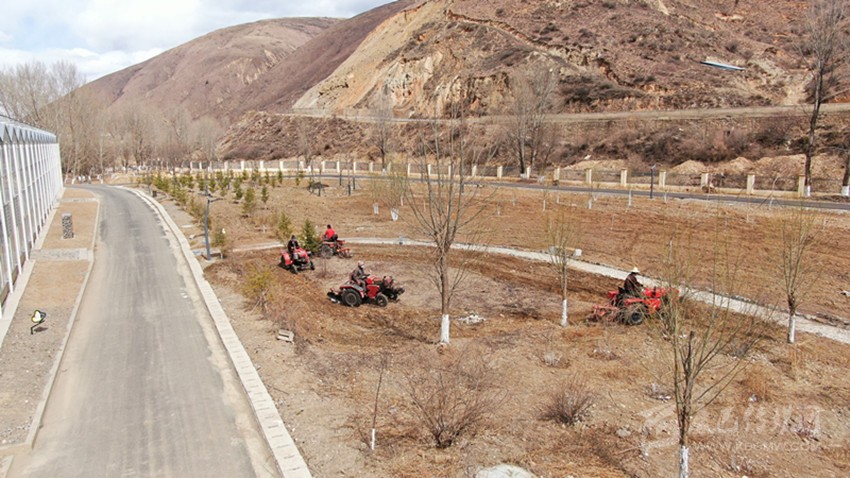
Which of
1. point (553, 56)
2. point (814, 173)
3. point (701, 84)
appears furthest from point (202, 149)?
point (814, 173)

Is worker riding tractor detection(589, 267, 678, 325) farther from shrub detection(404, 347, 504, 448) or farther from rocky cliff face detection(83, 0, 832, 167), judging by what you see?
rocky cliff face detection(83, 0, 832, 167)

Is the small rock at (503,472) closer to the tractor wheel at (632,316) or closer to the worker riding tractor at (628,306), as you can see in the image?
the worker riding tractor at (628,306)

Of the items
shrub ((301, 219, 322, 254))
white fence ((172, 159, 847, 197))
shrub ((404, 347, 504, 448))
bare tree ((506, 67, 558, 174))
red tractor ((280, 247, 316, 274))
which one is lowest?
shrub ((404, 347, 504, 448))

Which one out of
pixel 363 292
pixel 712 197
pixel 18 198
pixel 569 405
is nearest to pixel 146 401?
pixel 363 292

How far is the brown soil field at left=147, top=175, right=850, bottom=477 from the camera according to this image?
24.8 ft

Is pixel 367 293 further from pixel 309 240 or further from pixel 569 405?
pixel 569 405

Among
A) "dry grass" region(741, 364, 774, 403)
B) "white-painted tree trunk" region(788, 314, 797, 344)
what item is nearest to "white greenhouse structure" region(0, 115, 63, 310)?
"dry grass" region(741, 364, 774, 403)

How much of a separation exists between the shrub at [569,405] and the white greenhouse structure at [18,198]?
1312 cm

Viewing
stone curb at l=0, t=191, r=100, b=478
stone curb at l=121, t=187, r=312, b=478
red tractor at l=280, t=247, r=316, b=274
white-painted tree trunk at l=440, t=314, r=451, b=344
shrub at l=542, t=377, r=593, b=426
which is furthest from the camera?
red tractor at l=280, t=247, r=316, b=274

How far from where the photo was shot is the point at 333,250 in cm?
2109

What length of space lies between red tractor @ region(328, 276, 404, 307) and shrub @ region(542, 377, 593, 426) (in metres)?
6.71

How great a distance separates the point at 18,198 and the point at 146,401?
13.5 meters

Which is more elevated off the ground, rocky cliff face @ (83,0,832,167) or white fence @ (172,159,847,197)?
rocky cliff face @ (83,0,832,167)

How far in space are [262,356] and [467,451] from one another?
514 cm
